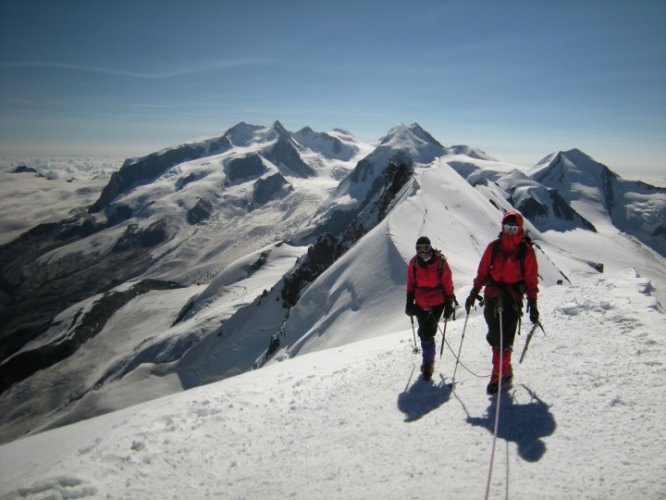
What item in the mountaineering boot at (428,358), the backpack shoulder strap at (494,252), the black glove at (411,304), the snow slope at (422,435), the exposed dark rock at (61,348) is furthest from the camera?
the exposed dark rock at (61,348)

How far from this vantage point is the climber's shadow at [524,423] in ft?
19.5

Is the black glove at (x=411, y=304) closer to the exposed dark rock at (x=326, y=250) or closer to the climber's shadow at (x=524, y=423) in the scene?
the climber's shadow at (x=524, y=423)

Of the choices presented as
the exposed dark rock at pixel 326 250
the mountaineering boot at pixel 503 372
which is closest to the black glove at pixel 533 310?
the mountaineering boot at pixel 503 372

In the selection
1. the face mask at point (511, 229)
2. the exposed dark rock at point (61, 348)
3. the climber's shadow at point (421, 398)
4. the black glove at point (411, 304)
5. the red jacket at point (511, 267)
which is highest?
the face mask at point (511, 229)

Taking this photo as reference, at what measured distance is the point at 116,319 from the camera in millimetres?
117938

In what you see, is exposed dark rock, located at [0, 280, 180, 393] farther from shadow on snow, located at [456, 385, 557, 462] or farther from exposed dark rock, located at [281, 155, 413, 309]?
shadow on snow, located at [456, 385, 557, 462]

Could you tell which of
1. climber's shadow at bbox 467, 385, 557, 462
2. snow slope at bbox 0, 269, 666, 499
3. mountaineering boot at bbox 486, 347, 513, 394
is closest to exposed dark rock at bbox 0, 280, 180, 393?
snow slope at bbox 0, 269, 666, 499

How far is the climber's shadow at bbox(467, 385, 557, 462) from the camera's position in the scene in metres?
5.95

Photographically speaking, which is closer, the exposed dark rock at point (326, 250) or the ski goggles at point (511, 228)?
the ski goggles at point (511, 228)

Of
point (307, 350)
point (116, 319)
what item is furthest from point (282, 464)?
point (116, 319)

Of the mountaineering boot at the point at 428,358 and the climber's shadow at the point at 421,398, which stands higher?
the mountaineering boot at the point at 428,358

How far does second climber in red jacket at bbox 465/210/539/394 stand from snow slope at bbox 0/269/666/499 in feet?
2.39

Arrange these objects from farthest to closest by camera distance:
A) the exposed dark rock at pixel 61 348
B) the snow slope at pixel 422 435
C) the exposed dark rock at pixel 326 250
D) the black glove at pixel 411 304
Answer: the exposed dark rock at pixel 61 348
the exposed dark rock at pixel 326 250
the black glove at pixel 411 304
the snow slope at pixel 422 435

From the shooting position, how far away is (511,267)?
7734 millimetres
